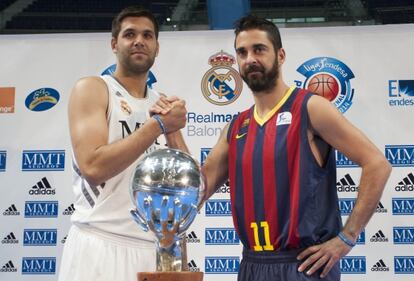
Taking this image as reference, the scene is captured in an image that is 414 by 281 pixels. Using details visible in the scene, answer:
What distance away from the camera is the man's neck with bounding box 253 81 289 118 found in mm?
2312

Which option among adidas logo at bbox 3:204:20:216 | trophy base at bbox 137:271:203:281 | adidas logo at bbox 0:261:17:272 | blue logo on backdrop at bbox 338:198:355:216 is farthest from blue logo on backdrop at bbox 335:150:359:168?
trophy base at bbox 137:271:203:281

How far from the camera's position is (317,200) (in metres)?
2.11

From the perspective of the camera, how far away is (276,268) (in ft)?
6.89

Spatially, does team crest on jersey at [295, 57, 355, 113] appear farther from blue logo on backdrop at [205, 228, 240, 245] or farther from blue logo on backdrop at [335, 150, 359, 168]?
blue logo on backdrop at [205, 228, 240, 245]

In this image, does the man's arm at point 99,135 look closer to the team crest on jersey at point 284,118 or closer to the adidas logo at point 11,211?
the team crest on jersey at point 284,118

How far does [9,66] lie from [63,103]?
0.53 metres

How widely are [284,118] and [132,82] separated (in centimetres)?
64

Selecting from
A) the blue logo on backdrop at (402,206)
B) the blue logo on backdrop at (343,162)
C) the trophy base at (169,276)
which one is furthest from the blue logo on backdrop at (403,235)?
the trophy base at (169,276)

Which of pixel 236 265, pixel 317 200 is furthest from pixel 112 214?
pixel 236 265

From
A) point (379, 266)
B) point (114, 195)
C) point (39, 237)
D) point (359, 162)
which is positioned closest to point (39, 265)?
point (39, 237)

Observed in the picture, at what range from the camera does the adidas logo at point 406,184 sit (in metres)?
3.88

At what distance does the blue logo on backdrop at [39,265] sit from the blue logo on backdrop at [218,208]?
1208mm

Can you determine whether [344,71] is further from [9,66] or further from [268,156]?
[9,66]

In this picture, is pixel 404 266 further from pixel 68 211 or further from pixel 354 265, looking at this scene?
pixel 68 211
